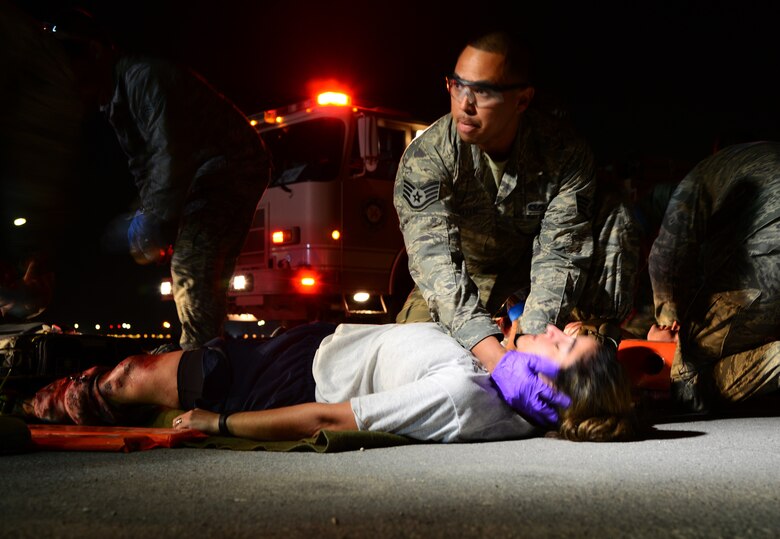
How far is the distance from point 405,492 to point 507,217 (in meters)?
2.40

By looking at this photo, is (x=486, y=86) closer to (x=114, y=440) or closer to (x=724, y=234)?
(x=724, y=234)

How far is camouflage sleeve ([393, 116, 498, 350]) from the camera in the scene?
329cm

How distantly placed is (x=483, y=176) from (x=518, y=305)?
1.52 m

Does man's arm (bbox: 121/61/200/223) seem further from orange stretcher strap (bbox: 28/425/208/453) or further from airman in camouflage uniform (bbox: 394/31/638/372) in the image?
orange stretcher strap (bbox: 28/425/208/453)

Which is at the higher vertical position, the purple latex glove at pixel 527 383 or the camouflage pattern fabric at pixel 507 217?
the camouflage pattern fabric at pixel 507 217

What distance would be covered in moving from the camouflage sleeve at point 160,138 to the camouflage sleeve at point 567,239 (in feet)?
7.04

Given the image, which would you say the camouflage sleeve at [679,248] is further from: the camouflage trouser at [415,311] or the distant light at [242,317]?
the distant light at [242,317]

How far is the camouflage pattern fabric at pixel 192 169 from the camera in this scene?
489cm

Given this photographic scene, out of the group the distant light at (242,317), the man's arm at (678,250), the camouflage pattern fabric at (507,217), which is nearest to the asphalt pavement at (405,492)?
the camouflage pattern fabric at (507,217)

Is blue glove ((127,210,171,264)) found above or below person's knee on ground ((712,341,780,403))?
above

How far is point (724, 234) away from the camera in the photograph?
177 inches

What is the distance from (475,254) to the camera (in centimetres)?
444

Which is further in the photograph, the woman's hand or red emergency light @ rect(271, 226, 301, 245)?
red emergency light @ rect(271, 226, 301, 245)

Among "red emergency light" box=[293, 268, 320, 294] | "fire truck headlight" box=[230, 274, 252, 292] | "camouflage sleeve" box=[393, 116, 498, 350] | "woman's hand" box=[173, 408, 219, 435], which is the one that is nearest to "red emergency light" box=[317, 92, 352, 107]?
"red emergency light" box=[293, 268, 320, 294]
